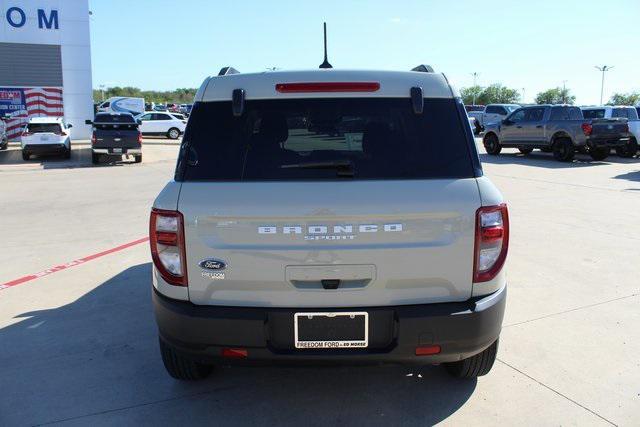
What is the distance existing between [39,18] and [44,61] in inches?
79.6

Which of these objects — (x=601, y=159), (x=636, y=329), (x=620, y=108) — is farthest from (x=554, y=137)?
(x=636, y=329)

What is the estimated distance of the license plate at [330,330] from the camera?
9.18ft

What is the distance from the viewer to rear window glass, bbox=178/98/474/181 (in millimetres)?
2871

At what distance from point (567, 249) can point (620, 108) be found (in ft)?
53.6

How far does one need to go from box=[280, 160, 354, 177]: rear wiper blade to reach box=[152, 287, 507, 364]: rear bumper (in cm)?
71

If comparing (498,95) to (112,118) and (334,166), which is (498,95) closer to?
(112,118)

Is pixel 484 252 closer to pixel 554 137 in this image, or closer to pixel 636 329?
pixel 636 329

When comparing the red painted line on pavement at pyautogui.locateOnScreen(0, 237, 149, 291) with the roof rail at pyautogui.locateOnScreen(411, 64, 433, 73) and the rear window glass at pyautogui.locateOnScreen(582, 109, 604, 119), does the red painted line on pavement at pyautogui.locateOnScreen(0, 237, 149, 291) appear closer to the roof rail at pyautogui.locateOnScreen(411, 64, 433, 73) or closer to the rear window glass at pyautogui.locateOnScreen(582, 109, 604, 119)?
the roof rail at pyautogui.locateOnScreen(411, 64, 433, 73)

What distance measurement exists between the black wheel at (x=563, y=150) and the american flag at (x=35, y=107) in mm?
23321

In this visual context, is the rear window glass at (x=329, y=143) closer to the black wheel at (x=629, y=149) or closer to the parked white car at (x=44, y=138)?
the parked white car at (x=44, y=138)

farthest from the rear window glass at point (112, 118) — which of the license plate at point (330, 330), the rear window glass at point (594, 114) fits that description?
the license plate at point (330, 330)

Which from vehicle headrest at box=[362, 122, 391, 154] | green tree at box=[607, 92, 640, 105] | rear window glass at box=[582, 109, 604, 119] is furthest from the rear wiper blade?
green tree at box=[607, 92, 640, 105]

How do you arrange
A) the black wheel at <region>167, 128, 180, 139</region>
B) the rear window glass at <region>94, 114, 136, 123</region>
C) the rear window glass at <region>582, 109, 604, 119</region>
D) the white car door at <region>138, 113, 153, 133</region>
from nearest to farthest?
the rear window glass at <region>94, 114, 136, 123</region>
the rear window glass at <region>582, 109, 604, 119</region>
the white car door at <region>138, 113, 153, 133</region>
the black wheel at <region>167, 128, 180, 139</region>

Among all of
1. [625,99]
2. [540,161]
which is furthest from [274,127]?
[625,99]
